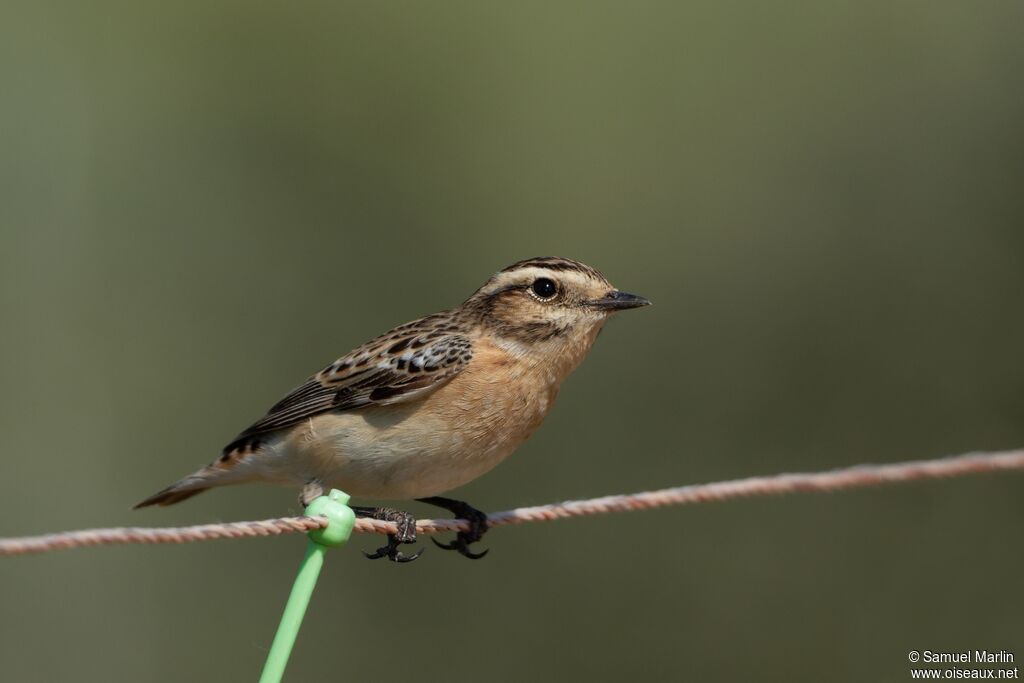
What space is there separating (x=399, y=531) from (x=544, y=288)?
140cm

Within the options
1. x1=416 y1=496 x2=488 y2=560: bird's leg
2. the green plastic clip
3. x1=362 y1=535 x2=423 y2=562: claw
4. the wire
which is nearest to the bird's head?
x1=416 y1=496 x2=488 y2=560: bird's leg

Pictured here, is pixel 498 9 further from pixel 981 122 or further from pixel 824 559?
pixel 824 559

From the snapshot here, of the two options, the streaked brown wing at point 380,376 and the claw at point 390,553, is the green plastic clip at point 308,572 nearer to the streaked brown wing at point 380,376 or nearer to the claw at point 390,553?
the claw at point 390,553

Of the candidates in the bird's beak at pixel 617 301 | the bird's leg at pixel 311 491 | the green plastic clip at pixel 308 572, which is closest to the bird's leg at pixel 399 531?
the bird's leg at pixel 311 491

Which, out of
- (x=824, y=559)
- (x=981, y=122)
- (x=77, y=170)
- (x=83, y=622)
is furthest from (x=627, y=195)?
(x=83, y=622)

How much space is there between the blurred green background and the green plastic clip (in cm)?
452

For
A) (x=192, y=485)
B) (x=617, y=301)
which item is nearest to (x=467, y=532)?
(x=617, y=301)

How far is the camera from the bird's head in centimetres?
623

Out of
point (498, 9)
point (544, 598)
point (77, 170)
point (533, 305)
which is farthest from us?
point (498, 9)

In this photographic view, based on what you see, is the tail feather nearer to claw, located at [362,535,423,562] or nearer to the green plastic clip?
claw, located at [362,535,423,562]

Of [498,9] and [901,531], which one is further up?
[498,9]

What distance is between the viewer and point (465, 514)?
257 inches

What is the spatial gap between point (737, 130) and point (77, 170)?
6175 mm

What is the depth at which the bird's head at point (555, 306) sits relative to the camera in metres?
6.23
